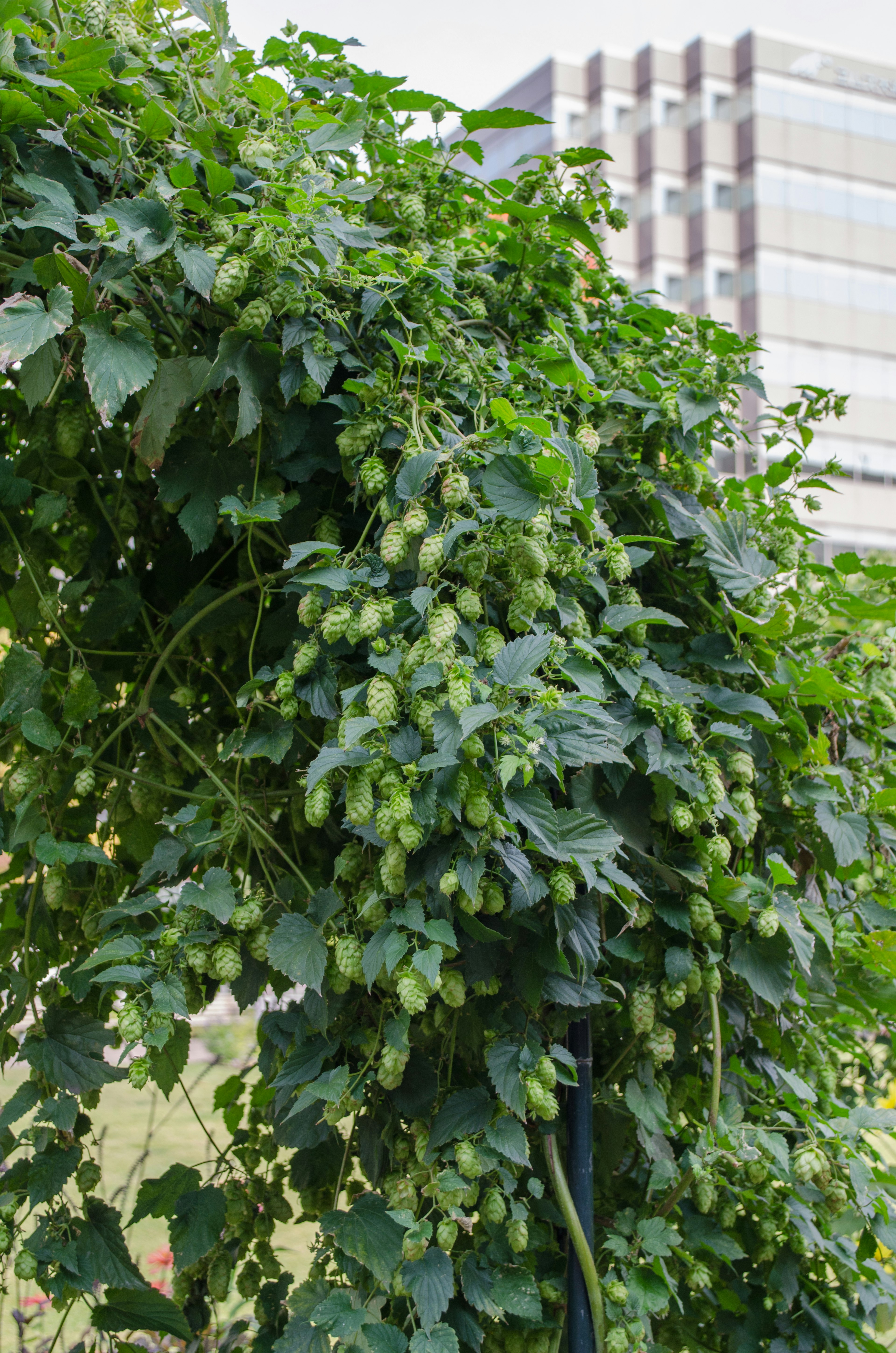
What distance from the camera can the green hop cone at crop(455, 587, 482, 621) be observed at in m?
0.87

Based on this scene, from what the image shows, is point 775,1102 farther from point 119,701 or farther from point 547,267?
point 547,267

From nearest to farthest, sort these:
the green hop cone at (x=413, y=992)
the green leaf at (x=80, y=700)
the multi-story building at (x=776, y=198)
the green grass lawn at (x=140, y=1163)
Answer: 1. the green hop cone at (x=413, y=992)
2. the green leaf at (x=80, y=700)
3. the green grass lawn at (x=140, y=1163)
4. the multi-story building at (x=776, y=198)

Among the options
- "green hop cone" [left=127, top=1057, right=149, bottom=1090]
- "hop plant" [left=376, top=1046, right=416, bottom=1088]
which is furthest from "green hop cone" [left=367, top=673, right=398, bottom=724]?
"green hop cone" [left=127, top=1057, right=149, bottom=1090]

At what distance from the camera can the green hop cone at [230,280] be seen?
2.96 ft

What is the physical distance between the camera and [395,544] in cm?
90

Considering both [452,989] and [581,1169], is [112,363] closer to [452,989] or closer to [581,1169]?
[452,989]

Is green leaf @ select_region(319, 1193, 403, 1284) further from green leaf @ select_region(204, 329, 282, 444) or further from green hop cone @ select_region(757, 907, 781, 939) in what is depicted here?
green leaf @ select_region(204, 329, 282, 444)

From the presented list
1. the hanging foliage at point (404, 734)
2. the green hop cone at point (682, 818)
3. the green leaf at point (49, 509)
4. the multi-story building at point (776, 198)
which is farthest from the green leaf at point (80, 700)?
the multi-story building at point (776, 198)

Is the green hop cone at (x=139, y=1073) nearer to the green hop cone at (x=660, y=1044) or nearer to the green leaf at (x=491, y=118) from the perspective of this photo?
the green hop cone at (x=660, y=1044)

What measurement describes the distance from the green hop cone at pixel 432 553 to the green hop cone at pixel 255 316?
0.27m

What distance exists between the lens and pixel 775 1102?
119 cm

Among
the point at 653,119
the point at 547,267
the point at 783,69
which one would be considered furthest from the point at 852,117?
the point at 547,267

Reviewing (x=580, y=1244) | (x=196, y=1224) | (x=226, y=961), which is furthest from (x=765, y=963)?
(x=196, y=1224)

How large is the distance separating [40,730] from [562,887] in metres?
0.57
